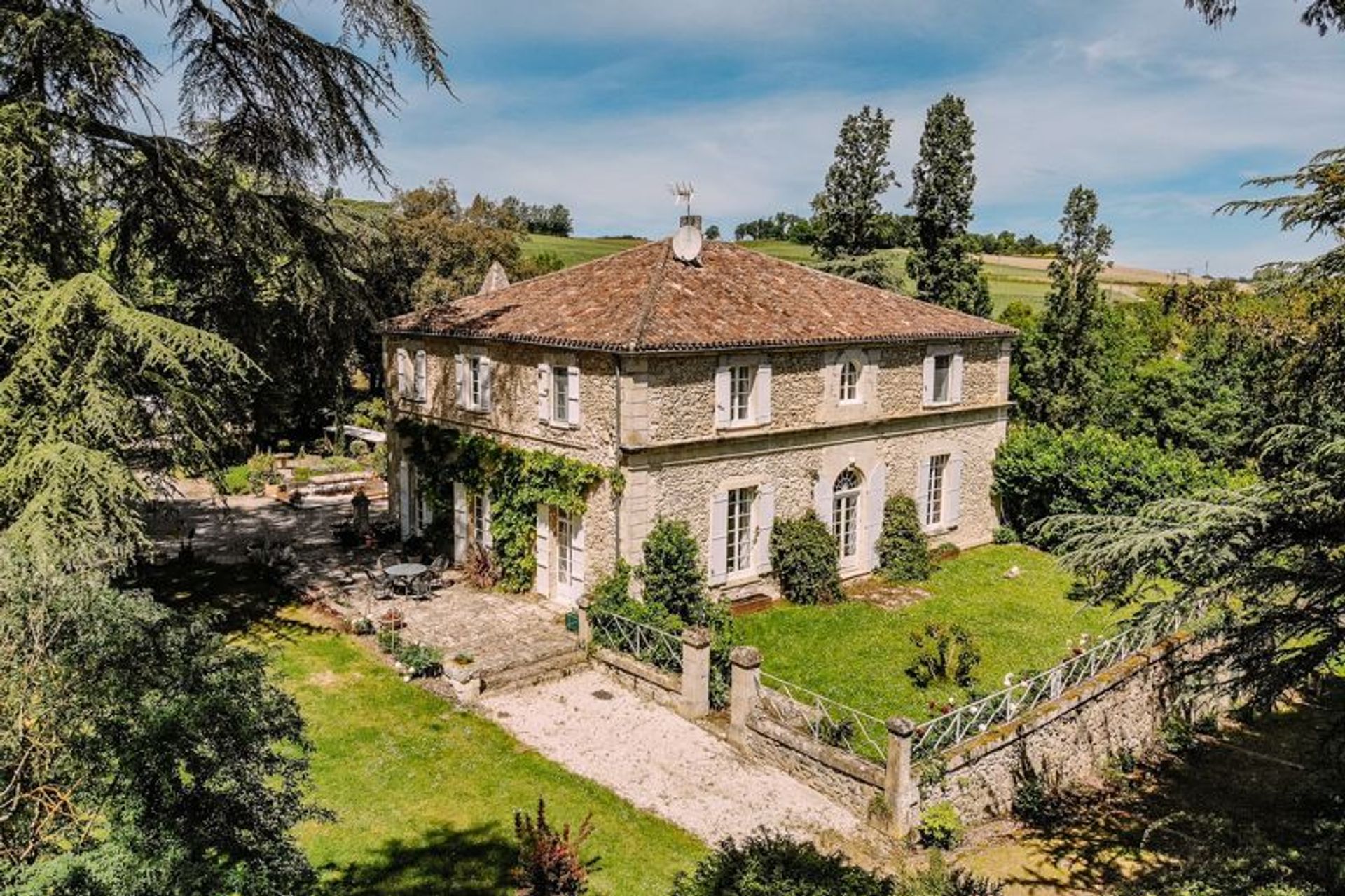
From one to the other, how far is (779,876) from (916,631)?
1226cm

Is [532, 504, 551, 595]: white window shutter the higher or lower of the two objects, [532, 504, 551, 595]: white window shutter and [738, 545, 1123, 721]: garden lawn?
the higher

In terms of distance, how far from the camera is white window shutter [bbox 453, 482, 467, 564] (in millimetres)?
21516

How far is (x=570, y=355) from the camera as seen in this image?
18.3m

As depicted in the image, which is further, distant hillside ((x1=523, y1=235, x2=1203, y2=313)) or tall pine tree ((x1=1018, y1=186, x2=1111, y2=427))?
distant hillside ((x1=523, y1=235, x2=1203, y2=313))

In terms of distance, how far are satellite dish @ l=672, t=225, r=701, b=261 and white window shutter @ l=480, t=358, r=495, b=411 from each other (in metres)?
5.20

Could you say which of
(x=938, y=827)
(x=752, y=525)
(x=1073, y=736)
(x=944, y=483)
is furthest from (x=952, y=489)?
(x=938, y=827)

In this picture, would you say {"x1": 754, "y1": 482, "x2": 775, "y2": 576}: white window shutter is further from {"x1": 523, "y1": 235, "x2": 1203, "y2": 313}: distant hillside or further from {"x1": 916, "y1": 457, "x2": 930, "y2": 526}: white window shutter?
{"x1": 523, "y1": 235, "x2": 1203, "y2": 313}: distant hillside

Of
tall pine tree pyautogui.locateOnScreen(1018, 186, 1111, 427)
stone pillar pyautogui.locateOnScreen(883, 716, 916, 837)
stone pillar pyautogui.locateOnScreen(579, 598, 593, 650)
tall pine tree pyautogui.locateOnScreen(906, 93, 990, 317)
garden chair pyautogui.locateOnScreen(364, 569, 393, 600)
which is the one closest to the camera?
stone pillar pyautogui.locateOnScreen(883, 716, 916, 837)

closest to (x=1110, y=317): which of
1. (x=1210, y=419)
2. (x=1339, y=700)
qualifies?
(x=1210, y=419)

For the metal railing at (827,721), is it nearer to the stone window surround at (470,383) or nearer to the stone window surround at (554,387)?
the stone window surround at (554,387)

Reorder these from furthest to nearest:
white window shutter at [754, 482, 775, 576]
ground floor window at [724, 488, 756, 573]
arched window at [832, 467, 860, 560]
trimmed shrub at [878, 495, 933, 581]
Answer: trimmed shrub at [878, 495, 933, 581]
arched window at [832, 467, 860, 560]
white window shutter at [754, 482, 775, 576]
ground floor window at [724, 488, 756, 573]

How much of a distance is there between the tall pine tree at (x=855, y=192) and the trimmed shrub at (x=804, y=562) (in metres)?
21.5


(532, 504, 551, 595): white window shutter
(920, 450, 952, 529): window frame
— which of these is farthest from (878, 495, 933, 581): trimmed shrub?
(532, 504, 551, 595): white window shutter

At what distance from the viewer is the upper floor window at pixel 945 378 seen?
23109 mm
